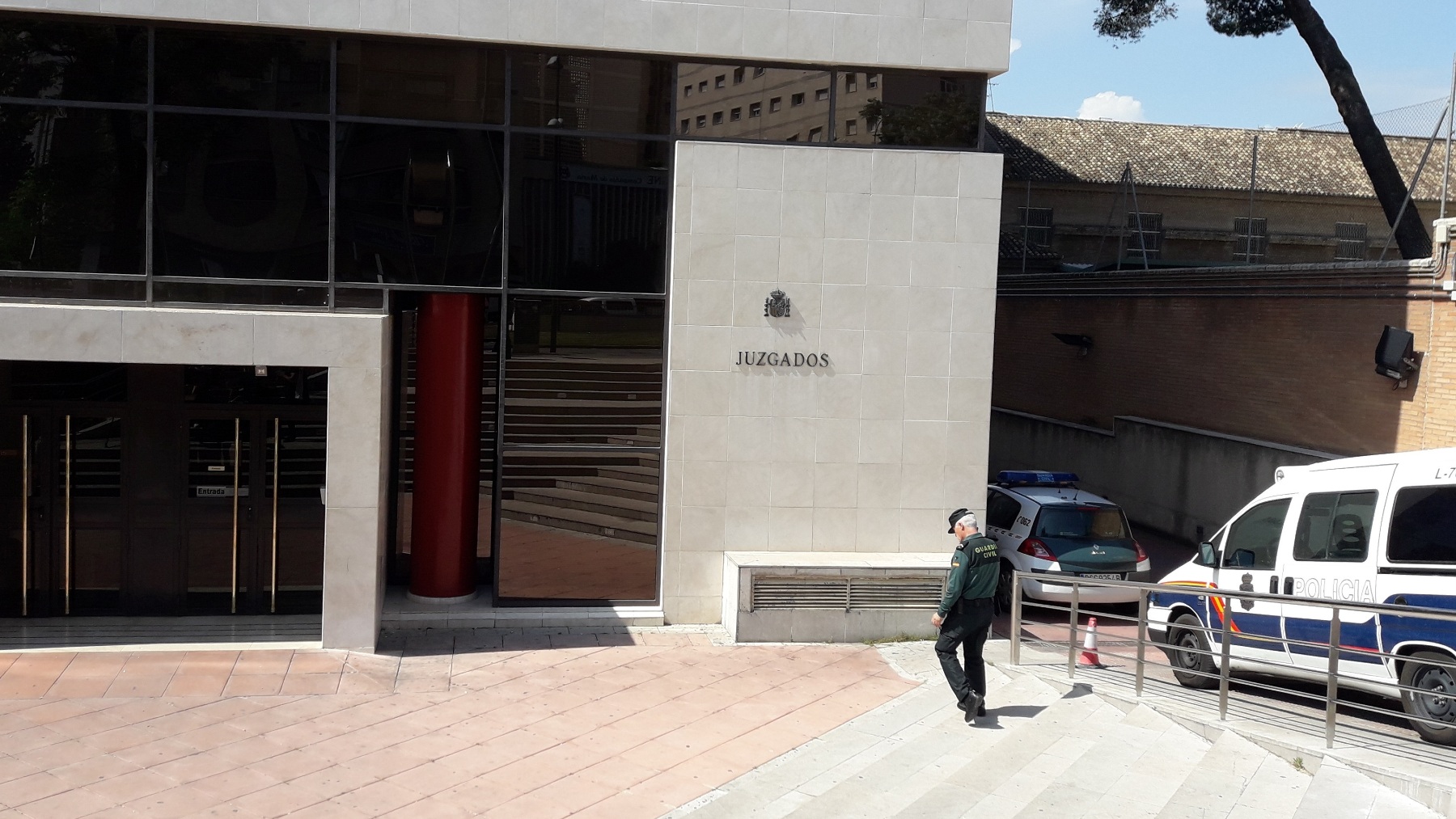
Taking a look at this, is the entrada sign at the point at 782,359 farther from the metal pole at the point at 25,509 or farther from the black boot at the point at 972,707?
the metal pole at the point at 25,509

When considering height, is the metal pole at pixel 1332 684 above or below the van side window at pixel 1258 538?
below

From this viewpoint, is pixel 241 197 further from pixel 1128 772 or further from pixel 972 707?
pixel 1128 772

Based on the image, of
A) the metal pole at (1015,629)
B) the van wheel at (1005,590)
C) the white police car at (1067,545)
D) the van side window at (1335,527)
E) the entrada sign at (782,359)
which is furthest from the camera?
the van wheel at (1005,590)

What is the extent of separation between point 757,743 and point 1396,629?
489 cm

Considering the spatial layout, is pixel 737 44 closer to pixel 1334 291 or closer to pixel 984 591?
pixel 984 591

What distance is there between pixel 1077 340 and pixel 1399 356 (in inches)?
367

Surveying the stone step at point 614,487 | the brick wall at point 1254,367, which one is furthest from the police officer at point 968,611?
the brick wall at point 1254,367

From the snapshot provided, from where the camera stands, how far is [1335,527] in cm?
1005

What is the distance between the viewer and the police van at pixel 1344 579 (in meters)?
8.91

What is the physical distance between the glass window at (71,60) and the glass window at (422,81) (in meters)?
1.88

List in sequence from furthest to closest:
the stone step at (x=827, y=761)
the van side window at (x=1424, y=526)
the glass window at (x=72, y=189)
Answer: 1. the glass window at (x=72, y=189)
2. the van side window at (x=1424, y=526)
3. the stone step at (x=827, y=761)

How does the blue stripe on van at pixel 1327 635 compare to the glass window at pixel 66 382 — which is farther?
the glass window at pixel 66 382

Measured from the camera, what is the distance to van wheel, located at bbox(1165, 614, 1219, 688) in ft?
34.9

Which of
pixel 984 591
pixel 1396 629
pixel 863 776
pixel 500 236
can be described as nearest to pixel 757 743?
pixel 863 776
